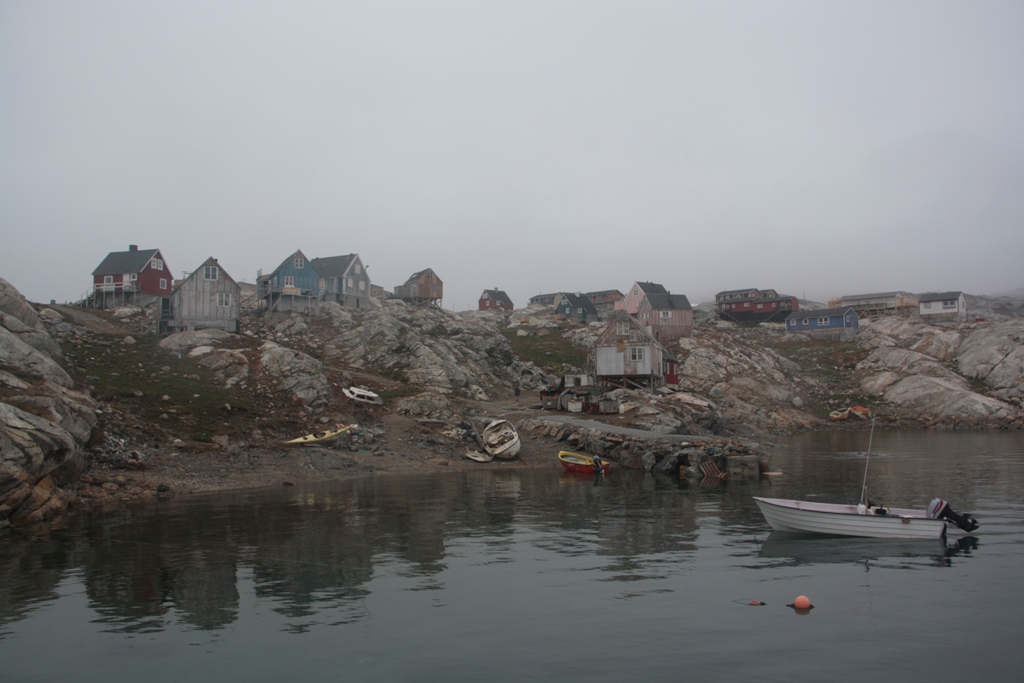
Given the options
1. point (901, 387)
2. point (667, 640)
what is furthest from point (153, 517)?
point (901, 387)

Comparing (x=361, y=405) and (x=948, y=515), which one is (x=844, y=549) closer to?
(x=948, y=515)

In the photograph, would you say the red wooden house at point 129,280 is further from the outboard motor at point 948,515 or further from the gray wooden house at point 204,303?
the outboard motor at point 948,515

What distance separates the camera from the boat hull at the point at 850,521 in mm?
22953

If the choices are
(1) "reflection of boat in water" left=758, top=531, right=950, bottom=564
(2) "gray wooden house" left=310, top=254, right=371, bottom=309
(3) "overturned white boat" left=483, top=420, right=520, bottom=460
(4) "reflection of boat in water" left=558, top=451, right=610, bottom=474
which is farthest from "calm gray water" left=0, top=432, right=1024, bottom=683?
(2) "gray wooden house" left=310, top=254, right=371, bottom=309

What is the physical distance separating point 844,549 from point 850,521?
131cm

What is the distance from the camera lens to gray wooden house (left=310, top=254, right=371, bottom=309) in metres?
90.3

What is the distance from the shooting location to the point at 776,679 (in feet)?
41.3

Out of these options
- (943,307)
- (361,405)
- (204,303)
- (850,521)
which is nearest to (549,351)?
(361,405)

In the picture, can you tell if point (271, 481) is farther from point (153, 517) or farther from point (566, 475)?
point (566, 475)

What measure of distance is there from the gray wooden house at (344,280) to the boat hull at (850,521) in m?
73.3

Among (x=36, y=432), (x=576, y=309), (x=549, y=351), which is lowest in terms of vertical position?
(x=36, y=432)

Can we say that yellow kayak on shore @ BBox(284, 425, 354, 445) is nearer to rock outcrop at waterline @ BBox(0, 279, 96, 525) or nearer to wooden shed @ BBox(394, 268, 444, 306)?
rock outcrop at waterline @ BBox(0, 279, 96, 525)

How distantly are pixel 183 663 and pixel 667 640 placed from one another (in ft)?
32.6

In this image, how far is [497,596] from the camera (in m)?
17.9
